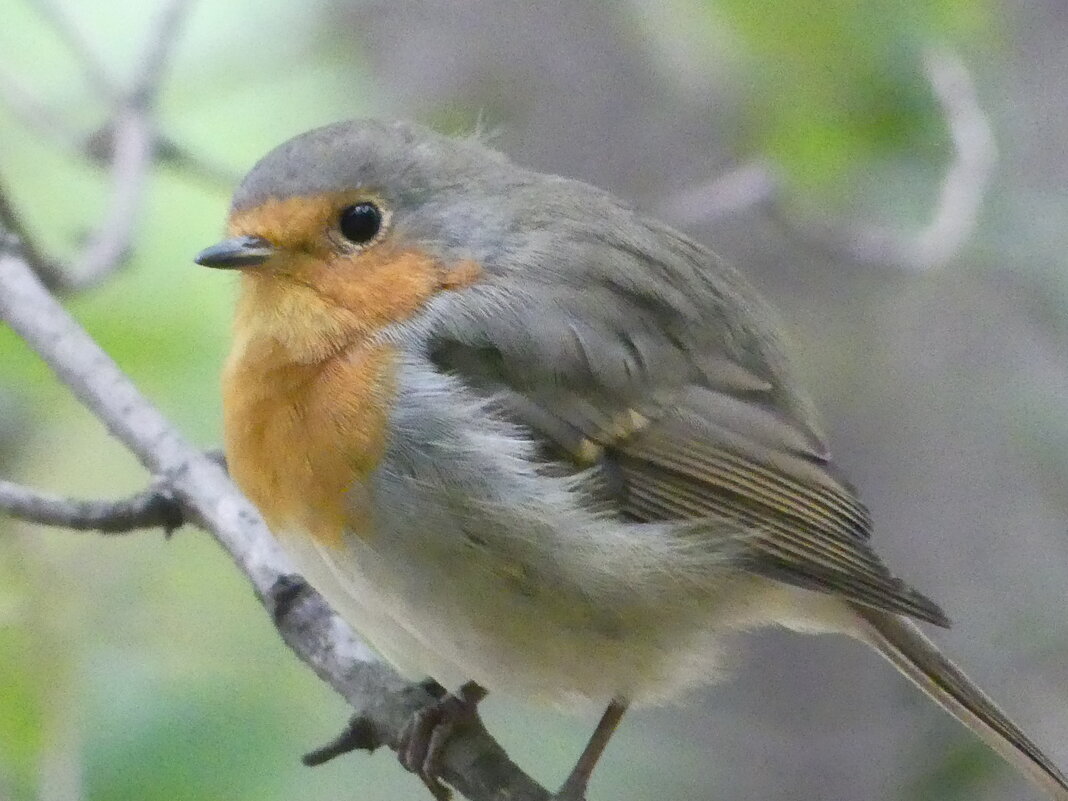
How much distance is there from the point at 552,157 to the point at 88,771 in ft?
8.93

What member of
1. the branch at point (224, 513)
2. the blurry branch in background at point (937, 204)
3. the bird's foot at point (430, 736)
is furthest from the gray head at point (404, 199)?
the blurry branch in background at point (937, 204)

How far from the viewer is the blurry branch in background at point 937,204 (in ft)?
9.48

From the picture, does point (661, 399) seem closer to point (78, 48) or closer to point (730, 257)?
point (78, 48)

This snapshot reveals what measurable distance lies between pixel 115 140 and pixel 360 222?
2.96 ft

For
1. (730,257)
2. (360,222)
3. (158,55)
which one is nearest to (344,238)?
(360,222)

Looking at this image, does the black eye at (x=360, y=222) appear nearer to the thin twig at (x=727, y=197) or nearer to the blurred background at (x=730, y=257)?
the blurred background at (x=730, y=257)

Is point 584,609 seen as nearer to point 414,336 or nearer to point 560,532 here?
point 560,532

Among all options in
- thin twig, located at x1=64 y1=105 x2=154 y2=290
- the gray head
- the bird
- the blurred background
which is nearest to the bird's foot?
the bird

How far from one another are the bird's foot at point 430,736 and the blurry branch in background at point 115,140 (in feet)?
3.36

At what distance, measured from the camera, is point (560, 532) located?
200 centimetres

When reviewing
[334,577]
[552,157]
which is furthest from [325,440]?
[552,157]

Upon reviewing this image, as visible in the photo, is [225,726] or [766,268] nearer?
[225,726]

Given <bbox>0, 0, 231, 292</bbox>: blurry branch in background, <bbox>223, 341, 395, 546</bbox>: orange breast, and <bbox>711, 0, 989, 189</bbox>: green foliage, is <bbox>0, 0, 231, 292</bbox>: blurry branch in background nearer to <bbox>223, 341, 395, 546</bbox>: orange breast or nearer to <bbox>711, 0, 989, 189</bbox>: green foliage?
<bbox>223, 341, 395, 546</bbox>: orange breast

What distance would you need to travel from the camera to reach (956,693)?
92.4 inches
